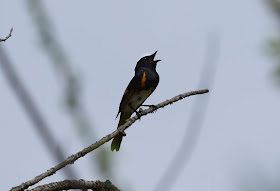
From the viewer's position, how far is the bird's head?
7.60 m

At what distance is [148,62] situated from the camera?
7.67 m

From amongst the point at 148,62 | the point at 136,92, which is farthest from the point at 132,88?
the point at 148,62

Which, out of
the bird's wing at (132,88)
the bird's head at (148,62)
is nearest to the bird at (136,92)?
the bird's wing at (132,88)

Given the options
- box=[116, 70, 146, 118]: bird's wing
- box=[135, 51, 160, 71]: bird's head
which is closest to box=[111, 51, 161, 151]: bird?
box=[116, 70, 146, 118]: bird's wing

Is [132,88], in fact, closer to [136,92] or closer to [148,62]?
[136,92]

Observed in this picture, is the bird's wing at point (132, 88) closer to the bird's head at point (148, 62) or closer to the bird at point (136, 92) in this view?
the bird at point (136, 92)

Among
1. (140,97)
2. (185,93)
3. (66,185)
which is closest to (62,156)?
(66,185)

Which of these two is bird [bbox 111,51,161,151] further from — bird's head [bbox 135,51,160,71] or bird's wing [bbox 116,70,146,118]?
bird's head [bbox 135,51,160,71]

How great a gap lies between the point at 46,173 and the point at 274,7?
5.12 ft

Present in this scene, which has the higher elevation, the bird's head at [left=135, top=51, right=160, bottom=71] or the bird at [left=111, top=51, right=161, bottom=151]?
the bird's head at [left=135, top=51, right=160, bottom=71]

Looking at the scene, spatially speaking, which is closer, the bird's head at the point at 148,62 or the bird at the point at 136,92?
the bird at the point at 136,92

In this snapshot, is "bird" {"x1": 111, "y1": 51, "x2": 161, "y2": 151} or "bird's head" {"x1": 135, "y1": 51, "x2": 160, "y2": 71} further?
"bird's head" {"x1": 135, "y1": 51, "x2": 160, "y2": 71}

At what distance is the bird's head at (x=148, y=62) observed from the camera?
24.9 feet

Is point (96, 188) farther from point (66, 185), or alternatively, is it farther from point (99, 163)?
point (99, 163)
